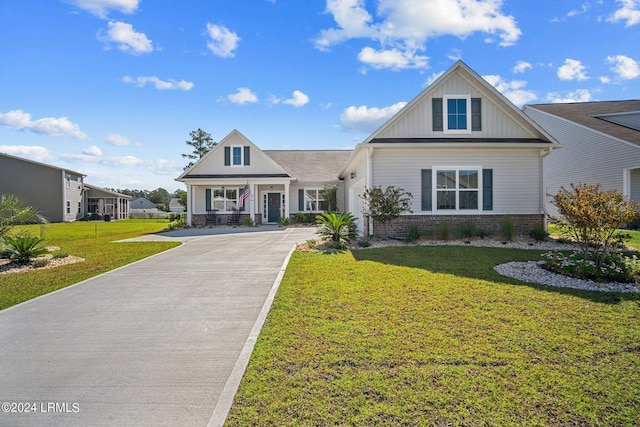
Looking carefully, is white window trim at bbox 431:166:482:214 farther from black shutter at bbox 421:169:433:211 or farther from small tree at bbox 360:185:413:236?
small tree at bbox 360:185:413:236

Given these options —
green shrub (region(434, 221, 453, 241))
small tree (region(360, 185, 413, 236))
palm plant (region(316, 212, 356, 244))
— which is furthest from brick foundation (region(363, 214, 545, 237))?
palm plant (region(316, 212, 356, 244))

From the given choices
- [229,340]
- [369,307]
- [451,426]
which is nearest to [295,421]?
[451,426]

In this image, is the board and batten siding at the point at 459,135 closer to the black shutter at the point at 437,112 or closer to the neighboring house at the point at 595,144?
the black shutter at the point at 437,112

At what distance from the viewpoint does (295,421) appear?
262 cm

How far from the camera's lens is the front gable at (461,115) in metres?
13.5

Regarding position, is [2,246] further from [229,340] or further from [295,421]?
[295,421]

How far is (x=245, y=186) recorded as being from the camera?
22.2 m

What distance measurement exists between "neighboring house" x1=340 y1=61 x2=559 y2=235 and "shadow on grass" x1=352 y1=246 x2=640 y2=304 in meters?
3.03

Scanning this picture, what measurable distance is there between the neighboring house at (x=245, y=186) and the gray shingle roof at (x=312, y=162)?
0.49ft

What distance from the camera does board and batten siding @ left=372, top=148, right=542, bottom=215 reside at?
A: 43.7ft

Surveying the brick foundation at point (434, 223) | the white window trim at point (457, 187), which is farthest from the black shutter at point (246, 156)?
the white window trim at point (457, 187)

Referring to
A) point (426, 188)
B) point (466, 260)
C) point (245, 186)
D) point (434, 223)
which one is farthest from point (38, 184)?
point (466, 260)

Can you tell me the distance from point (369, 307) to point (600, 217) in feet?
18.3

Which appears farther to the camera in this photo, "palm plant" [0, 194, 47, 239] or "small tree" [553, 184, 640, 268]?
"palm plant" [0, 194, 47, 239]
